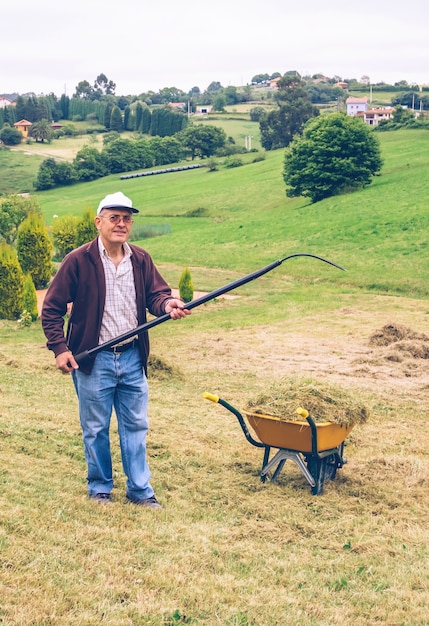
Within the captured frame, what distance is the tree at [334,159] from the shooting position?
149ft

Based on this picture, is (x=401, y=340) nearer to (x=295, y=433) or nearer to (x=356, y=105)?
(x=295, y=433)

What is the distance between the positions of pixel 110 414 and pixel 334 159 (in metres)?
41.1

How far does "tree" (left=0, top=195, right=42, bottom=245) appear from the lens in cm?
4466

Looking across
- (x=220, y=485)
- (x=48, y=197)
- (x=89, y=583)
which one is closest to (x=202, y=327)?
(x=220, y=485)

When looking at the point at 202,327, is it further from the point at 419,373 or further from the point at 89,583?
the point at 89,583

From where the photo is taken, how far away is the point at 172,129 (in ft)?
416

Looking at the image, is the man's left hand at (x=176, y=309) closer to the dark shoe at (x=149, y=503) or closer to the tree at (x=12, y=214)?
the dark shoe at (x=149, y=503)

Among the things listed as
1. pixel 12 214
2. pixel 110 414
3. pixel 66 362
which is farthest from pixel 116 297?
pixel 12 214

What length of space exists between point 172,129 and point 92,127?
2562 cm

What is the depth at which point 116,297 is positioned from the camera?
6.05m

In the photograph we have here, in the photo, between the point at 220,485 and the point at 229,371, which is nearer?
the point at 220,485

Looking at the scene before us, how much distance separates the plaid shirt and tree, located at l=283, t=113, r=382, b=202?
1571 inches

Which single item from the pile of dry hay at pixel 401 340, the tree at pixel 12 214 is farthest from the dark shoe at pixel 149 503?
the tree at pixel 12 214

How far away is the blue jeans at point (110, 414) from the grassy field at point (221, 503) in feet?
0.65
